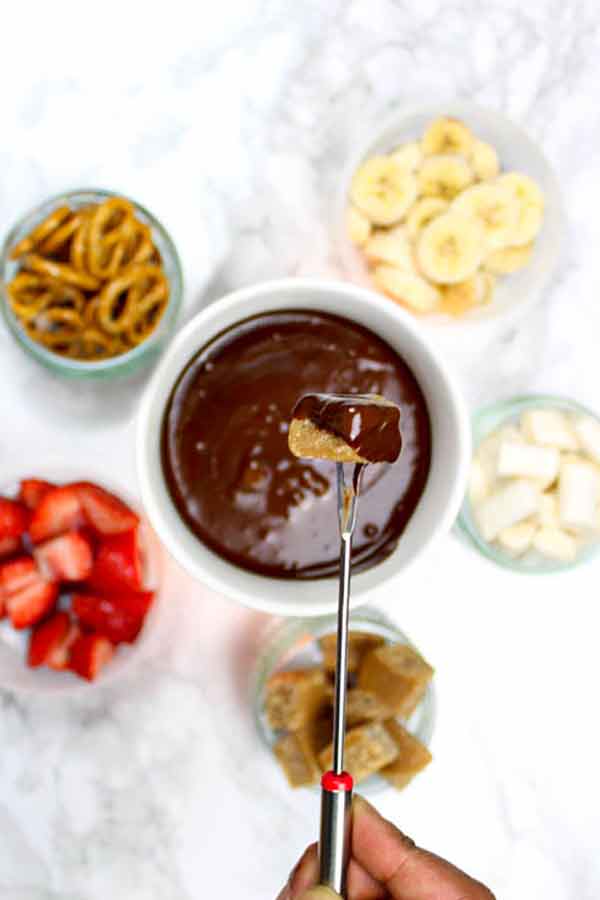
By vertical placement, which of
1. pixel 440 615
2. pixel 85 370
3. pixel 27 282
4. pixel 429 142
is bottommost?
pixel 440 615

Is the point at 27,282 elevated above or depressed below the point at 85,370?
above

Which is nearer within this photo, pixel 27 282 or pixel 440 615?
pixel 27 282

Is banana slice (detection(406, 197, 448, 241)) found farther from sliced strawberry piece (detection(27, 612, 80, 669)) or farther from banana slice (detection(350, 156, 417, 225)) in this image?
sliced strawberry piece (detection(27, 612, 80, 669))

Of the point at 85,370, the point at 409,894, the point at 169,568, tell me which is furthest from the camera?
the point at 169,568

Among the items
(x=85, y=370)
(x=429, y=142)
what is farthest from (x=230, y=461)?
(x=429, y=142)

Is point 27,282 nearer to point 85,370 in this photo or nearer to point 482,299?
point 85,370

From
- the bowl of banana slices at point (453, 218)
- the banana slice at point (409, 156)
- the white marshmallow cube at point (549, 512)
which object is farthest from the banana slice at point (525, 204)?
the white marshmallow cube at point (549, 512)
